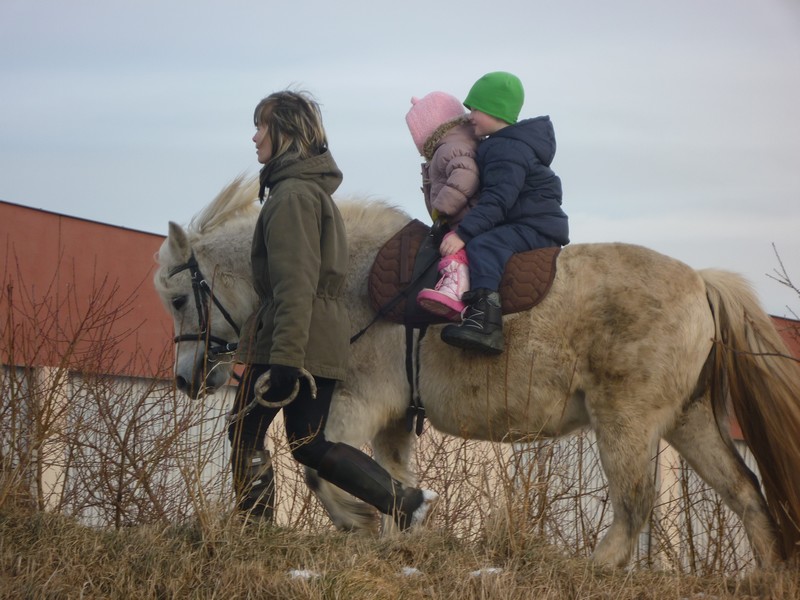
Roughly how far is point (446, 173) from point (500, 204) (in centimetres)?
42

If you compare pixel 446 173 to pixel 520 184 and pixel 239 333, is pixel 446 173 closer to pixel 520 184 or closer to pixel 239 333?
pixel 520 184

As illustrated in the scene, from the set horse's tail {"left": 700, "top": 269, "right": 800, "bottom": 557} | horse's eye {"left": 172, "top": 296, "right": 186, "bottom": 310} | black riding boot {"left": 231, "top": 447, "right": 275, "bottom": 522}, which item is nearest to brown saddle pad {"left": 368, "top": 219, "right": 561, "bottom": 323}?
horse's tail {"left": 700, "top": 269, "right": 800, "bottom": 557}

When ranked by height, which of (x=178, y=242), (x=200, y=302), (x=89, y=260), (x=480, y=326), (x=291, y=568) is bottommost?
(x=291, y=568)

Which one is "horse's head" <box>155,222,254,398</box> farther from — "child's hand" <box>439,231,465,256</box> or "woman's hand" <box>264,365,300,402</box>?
"child's hand" <box>439,231,465,256</box>

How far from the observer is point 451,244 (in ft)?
17.4

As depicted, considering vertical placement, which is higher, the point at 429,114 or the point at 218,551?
the point at 429,114

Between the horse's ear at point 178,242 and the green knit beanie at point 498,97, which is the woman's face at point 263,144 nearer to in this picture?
the horse's ear at point 178,242

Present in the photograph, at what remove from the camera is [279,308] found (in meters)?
4.87

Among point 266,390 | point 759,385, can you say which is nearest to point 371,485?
point 266,390

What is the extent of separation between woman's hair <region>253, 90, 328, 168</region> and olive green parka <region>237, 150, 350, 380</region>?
0.08 m

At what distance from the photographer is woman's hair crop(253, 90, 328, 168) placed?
209 inches

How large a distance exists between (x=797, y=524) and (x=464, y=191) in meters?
2.38

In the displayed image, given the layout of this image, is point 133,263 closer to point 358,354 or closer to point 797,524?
point 358,354

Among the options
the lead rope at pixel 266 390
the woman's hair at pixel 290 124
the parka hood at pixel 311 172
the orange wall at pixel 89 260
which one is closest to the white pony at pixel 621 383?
the lead rope at pixel 266 390
